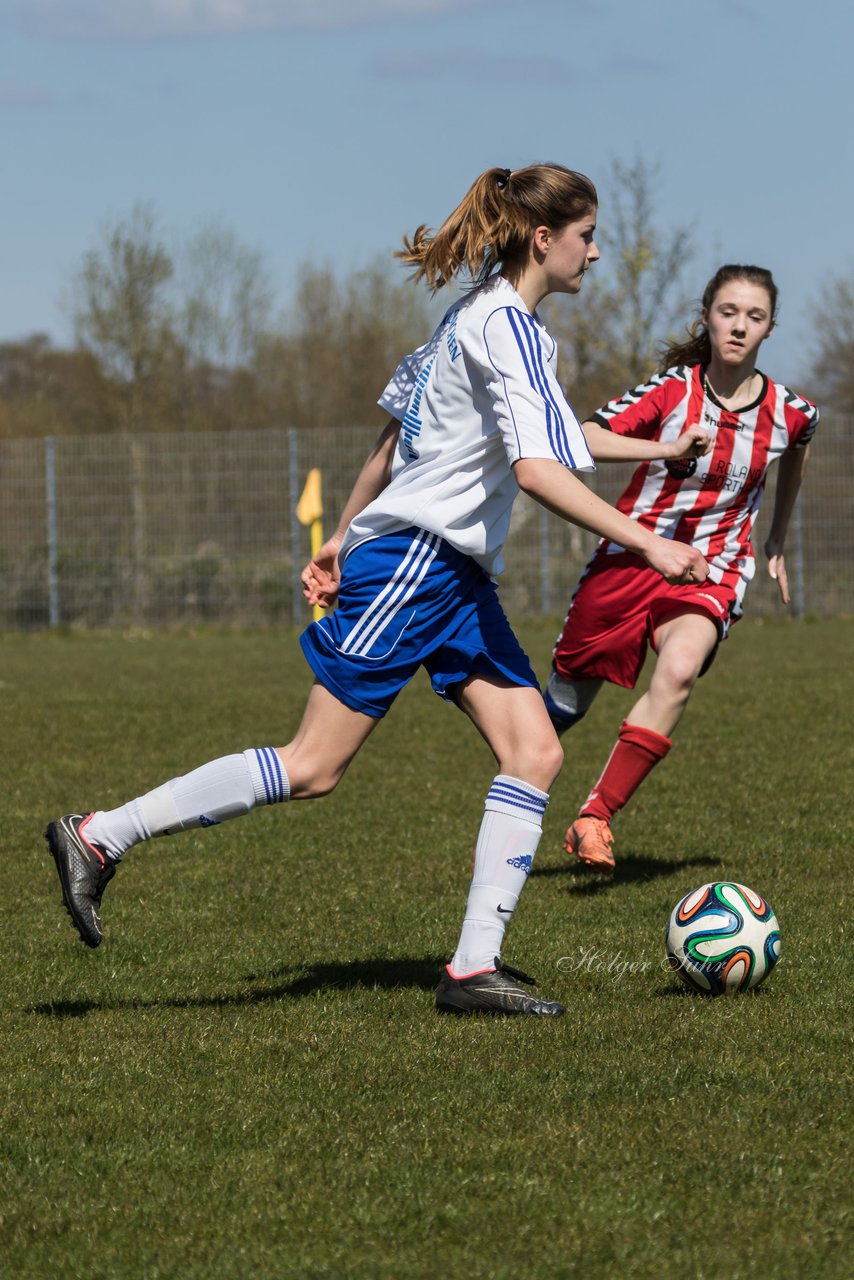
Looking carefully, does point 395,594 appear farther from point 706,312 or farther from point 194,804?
point 706,312

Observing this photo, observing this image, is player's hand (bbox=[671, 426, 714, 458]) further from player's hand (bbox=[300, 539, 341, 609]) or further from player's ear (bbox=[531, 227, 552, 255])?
player's hand (bbox=[300, 539, 341, 609])

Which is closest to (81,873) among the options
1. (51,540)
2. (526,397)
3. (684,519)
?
(526,397)

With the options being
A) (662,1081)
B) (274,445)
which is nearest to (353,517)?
(662,1081)

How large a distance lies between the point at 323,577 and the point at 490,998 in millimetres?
1227

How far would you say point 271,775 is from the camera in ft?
14.9

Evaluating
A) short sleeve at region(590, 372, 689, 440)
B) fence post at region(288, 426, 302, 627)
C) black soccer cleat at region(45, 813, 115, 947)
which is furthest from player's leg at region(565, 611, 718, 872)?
fence post at region(288, 426, 302, 627)

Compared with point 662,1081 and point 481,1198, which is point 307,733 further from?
point 481,1198

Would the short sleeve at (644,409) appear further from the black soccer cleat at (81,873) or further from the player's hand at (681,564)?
the black soccer cleat at (81,873)

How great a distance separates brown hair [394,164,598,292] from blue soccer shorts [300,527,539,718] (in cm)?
69

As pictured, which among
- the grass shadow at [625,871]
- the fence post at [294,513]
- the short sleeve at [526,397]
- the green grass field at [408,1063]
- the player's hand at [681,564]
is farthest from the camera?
the fence post at [294,513]

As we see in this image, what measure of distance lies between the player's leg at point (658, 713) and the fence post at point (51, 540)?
18.2m

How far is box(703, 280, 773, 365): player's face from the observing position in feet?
21.5

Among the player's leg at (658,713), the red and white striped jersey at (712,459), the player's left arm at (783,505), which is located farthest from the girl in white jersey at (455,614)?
the player's left arm at (783,505)

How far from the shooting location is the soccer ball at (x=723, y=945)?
→ 4594 millimetres
